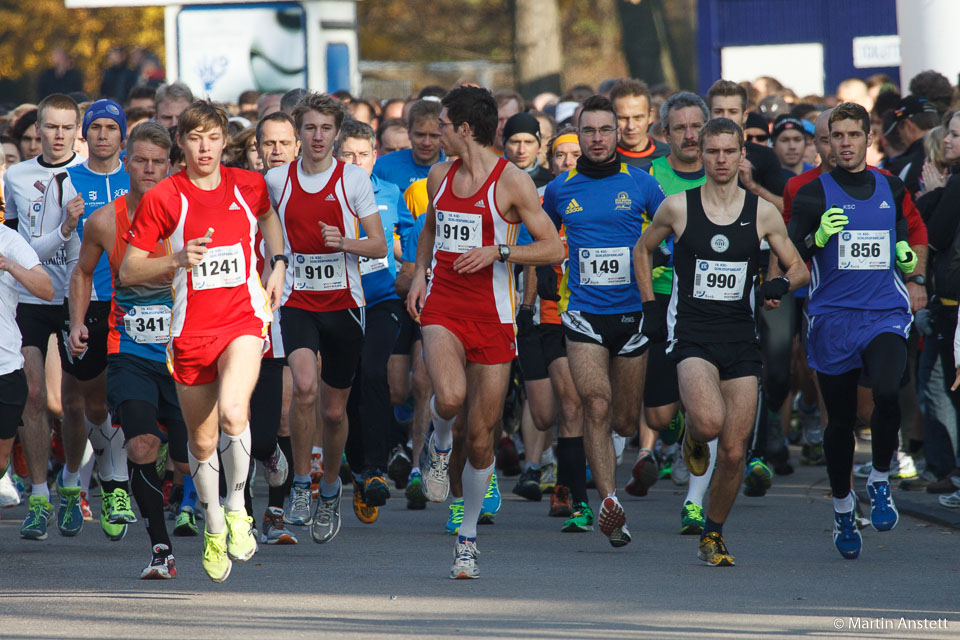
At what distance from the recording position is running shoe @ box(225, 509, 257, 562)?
784cm

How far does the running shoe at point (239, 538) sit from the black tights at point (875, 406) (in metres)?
3.19

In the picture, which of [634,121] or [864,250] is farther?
[634,121]

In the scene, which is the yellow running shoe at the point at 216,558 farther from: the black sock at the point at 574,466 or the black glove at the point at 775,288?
the black glove at the point at 775,288

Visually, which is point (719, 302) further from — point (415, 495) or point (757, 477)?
point (415, 495)

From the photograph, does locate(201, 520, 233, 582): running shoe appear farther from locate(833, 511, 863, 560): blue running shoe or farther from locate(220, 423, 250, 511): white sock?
locate(833, 511, 863, 560): blue running shoe

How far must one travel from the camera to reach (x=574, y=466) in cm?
1023

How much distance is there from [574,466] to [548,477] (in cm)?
182

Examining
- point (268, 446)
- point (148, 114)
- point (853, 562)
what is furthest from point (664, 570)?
point (148, 114)

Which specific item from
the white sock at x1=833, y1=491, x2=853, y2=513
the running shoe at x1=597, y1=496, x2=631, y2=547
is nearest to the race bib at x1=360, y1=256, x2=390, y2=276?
the running shoe at x1=597, y1=496, x2=631, y2=547

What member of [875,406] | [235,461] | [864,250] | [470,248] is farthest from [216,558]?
[864,250]

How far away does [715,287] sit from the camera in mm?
8961

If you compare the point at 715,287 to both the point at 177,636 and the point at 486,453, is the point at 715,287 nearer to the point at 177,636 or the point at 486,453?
the point at 486,453

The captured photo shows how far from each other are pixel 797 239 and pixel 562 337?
1854mm

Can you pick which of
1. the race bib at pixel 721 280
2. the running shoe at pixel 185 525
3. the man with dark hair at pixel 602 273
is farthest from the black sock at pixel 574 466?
the running shoe at pixel 185 525
